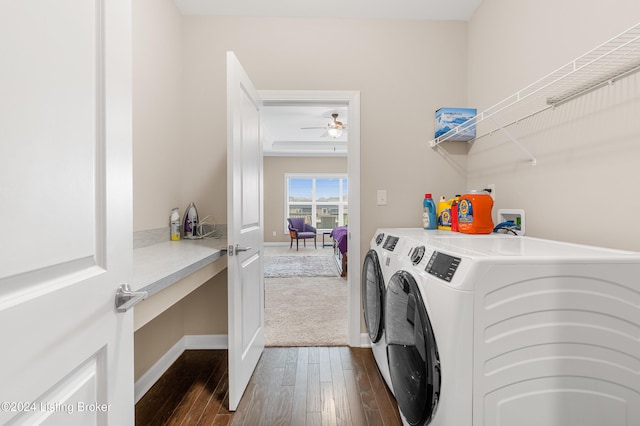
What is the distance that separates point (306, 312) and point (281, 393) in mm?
1361

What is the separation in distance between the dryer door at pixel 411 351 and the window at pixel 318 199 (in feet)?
23.7

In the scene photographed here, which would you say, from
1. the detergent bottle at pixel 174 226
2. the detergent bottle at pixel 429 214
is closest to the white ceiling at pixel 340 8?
the detergent bottle at pixel 429 214

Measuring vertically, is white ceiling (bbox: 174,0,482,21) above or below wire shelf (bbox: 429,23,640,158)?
above

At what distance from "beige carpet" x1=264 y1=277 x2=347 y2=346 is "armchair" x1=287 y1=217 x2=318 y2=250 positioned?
325 cm

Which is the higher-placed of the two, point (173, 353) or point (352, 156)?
point (352, 156)

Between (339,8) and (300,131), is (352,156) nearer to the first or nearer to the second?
(339,8)

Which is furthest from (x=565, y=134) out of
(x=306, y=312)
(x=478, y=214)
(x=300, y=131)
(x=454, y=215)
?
(x=300, y=131)

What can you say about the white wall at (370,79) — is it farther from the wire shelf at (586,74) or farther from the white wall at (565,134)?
the wire shelf at (586,74)

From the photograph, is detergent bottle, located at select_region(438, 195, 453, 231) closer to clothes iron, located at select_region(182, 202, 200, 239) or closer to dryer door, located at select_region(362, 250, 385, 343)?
dryer door, located at select_region(362, 250, 385, 343)

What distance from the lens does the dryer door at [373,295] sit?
70.6 inches

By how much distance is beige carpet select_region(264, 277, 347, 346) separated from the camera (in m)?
2.52

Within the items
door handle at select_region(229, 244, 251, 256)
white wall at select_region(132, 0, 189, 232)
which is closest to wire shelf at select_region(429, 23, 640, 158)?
door handle at select_region(229, 244, 251, 256)

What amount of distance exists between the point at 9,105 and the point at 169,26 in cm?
212

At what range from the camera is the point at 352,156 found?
93.1 inches
